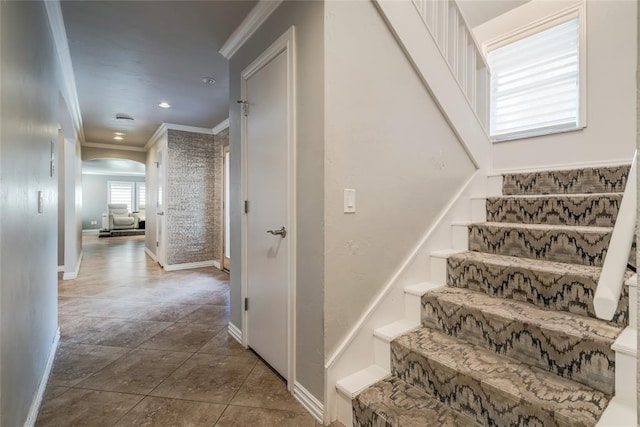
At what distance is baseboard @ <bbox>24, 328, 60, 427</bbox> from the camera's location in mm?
1509

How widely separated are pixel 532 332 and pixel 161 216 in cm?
568

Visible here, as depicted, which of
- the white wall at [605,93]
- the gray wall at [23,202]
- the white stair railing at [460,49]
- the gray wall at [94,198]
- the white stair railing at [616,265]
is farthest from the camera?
the gray wall at [94,198]

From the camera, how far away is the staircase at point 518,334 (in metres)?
1.15

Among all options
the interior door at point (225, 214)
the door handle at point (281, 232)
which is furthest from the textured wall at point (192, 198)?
the door handle at point (281, 232)

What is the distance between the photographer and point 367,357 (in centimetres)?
167

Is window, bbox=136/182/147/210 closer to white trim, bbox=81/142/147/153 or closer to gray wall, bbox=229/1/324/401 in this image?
white trim, bbox=81/142/147/153

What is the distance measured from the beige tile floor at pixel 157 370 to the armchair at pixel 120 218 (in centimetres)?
929

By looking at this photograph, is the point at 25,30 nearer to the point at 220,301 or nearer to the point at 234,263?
the point at 234,263

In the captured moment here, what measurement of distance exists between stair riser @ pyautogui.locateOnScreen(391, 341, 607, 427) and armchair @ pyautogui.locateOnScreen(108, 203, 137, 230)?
42.7 feet

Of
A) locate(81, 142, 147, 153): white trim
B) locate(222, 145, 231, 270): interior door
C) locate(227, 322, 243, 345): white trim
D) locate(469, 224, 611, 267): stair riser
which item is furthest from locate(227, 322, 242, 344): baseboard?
locate(81, 142, 147, 153): white trim

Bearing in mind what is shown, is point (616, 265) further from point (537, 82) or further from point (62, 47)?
point (62, 47)

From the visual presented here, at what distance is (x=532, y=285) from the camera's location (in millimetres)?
1547

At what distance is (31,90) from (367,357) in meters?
2.28

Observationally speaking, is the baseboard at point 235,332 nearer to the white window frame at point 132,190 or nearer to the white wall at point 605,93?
the white wall at point 605,93
